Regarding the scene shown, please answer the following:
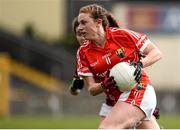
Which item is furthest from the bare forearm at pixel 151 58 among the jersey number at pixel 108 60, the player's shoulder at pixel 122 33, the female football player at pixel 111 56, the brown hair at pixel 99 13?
the brown hair at pixel 99 13

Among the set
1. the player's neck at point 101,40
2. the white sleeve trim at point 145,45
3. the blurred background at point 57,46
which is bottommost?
the blurred background at point 57,46

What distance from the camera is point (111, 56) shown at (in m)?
9.39

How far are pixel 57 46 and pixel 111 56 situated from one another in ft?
77.4

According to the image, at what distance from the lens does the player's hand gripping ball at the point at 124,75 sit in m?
9.02

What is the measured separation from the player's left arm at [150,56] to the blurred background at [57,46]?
1729cm

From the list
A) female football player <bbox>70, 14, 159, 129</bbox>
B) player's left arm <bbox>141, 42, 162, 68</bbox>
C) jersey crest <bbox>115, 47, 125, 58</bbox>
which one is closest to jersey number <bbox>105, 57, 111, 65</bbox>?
jersey crest <bbox>115, 47, 125, 58</bbox>

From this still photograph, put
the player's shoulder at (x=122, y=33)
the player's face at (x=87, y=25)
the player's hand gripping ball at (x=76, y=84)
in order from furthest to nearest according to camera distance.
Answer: the player's hand gripping ball at (x=76, y=84)
the player's shoulder at (x=122, y=33)
the player's face at (x=87, y=25)

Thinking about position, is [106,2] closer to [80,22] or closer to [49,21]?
[49,21]

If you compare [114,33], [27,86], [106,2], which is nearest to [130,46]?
[114,33]

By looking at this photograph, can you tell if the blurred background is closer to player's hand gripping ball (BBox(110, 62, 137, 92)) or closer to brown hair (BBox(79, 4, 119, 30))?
brown hair (BBox(79, 4, 119, 30))

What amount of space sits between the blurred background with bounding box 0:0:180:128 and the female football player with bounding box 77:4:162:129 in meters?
17.3

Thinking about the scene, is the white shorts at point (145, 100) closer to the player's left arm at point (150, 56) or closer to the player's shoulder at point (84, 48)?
the player's left arm at point (150, 56)

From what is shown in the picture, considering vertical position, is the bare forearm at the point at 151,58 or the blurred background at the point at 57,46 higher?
the bare forearm at the point at 151,58

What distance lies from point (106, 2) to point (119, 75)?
80.7 feet
